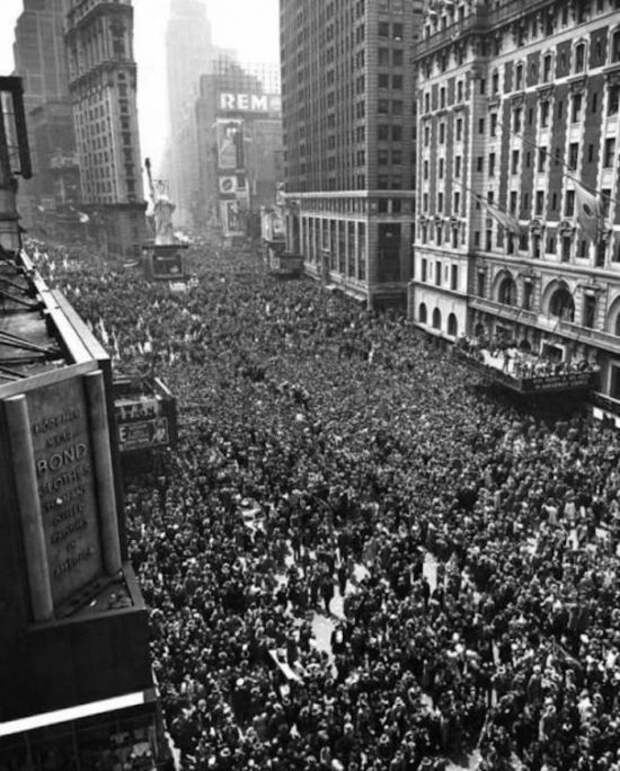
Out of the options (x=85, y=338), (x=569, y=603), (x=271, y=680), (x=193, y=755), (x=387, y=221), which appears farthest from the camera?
(x=387, y=221)

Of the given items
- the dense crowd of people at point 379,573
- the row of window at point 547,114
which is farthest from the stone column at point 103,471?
the row of window at point 547,114

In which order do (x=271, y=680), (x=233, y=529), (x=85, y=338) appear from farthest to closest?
(x=233, y=529) → (x=271, y=680) → (x=85, y=338)

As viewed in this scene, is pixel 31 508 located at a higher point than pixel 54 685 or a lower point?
higher

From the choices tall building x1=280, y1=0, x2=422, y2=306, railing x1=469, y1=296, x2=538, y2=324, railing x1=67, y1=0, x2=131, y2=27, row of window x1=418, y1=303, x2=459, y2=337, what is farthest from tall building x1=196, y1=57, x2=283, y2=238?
railing x1=469, y1=296, x2=538, y2=324

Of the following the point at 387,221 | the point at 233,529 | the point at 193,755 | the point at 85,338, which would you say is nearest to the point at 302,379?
the point at 233,529

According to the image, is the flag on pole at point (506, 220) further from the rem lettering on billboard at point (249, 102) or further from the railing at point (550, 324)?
the rem lettering on billboard at point (249, 102)

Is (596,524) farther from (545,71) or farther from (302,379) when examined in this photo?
(545,71)

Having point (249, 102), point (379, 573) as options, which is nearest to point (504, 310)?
point (379, 573)
